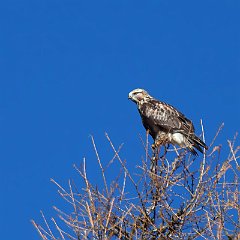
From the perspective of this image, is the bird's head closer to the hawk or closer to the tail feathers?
the hawk

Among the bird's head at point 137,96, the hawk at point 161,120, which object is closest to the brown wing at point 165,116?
the hawk at point 161,120

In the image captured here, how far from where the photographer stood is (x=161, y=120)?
1565cm

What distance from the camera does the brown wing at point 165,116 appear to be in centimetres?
1558

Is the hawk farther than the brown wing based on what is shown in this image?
No

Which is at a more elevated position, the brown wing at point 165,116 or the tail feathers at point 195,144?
the brown wing at point 165,116

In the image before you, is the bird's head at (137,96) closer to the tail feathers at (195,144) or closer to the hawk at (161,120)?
the hawk at (161,120)

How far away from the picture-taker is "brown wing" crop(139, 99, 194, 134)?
51.1ft

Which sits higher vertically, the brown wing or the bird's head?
the bird's head

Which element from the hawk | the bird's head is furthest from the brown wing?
the bird's head

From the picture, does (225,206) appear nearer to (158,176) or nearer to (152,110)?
(158,176)

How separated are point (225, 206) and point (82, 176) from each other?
1.49 m

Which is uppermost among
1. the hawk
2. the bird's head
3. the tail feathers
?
the bird's head

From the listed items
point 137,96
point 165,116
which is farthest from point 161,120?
point 137,96

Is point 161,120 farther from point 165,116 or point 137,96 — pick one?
point 137,96
